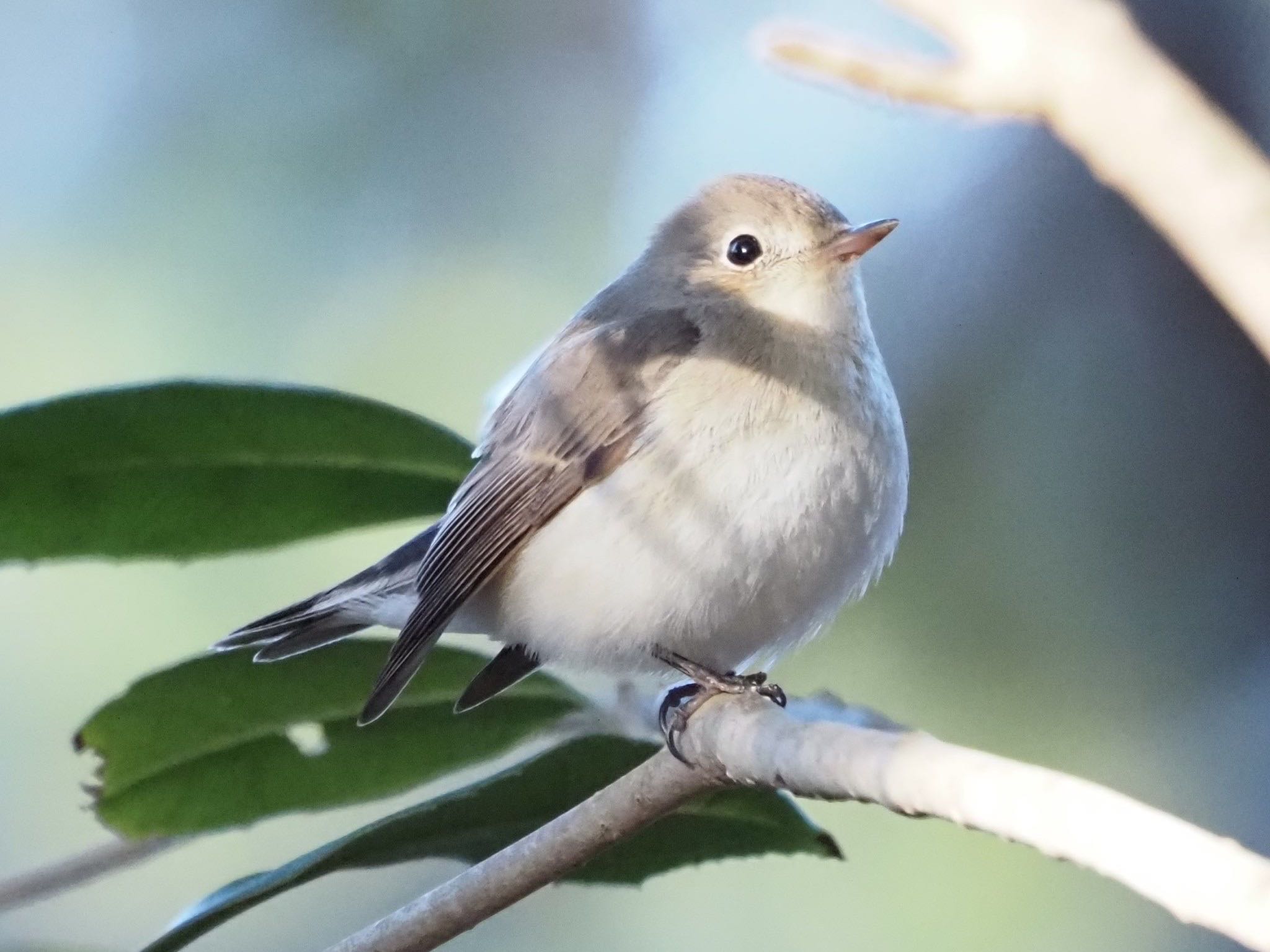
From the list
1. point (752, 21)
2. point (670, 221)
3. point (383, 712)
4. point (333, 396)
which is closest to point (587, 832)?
point (383, 712)

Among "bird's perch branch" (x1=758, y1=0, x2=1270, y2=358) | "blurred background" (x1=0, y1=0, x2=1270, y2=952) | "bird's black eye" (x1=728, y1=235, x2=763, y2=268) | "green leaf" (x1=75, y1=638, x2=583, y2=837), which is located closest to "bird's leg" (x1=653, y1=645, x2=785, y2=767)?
"green leaf" (x1=75, y1=638, x2=583, y2=837)

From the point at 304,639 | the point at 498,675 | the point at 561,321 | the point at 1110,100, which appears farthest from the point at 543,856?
the point at 561,321

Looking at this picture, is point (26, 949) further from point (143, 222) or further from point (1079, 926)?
point (1079, 926)

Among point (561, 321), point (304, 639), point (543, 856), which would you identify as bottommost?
point (543, 856)

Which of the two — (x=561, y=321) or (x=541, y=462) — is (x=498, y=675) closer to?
(x=541, y=462)

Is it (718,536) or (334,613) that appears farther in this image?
(334,613)

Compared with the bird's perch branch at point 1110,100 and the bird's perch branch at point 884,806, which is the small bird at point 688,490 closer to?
the bird's perch branch at point 884,806
